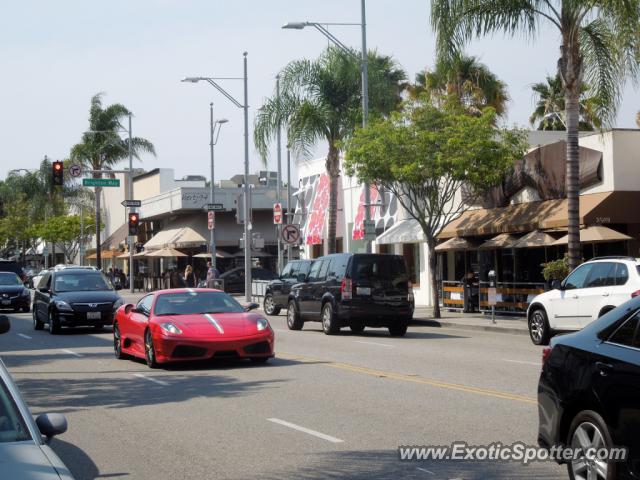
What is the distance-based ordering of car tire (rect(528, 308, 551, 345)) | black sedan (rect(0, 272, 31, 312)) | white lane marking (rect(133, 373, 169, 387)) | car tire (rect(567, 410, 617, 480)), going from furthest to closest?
black sedan (rect(0, 272, 31, 312)) < car tire (rect(528, 308, 551, 345)) < white lane marking (rect(133, 373, 169, 387)) < car tire (rect(567, 410, 617, 480))

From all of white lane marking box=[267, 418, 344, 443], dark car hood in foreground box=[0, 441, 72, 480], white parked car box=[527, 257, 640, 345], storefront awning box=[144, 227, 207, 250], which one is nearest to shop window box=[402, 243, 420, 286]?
white parked car box=[527, 257, 640, 345]

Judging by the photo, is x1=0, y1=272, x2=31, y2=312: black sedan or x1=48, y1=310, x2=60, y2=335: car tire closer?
x1=48, y1=310, x2=60, y2=335: car tire

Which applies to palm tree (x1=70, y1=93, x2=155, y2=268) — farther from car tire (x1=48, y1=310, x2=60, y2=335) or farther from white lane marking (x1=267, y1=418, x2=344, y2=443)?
white lane marking (x1=267, y1=418, x2=344, y2=443)

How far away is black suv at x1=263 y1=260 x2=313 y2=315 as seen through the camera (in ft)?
102

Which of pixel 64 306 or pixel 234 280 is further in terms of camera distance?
pixel 234 280

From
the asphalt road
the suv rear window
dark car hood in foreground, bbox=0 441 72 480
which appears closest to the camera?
dark car hood in foreground, bbox=0 441 72 480

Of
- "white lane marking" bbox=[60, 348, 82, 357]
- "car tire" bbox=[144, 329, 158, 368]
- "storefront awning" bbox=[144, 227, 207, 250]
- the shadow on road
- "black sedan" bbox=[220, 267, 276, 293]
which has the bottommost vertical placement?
the shadow on road

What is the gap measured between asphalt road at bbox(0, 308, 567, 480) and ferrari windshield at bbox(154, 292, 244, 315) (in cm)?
97

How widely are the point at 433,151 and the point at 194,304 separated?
46.5ft

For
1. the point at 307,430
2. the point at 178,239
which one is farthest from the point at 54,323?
the point at 178,239

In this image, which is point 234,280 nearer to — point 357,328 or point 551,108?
point 551,108

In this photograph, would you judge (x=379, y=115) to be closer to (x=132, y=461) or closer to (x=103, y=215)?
(x=132, y=461)

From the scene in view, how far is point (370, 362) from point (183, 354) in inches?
130

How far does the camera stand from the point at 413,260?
40.9 m
